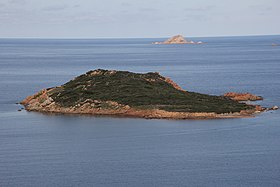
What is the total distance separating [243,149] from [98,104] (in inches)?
1562

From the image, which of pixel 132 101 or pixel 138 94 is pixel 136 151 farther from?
pixel 138 94

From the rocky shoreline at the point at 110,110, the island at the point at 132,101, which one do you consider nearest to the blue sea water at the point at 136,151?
the rocky shoreline at the point at 110,110

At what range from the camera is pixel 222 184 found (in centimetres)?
6022

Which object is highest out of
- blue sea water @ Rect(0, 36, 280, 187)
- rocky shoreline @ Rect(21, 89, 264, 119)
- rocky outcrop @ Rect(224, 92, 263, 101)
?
rocky outcrop @ Rect(224, 92, 263, 101)

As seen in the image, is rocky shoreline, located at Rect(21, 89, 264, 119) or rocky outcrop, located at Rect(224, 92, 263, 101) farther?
rocky outcrop, located at Rect(224, 92, 263, 101)

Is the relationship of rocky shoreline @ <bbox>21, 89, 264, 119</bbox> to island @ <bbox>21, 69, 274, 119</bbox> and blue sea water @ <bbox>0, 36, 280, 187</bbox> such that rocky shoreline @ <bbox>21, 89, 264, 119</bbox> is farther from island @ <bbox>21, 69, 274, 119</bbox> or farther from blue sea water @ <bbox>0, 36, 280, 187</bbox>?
blue sea water @ <bbox>0, 36, 280, 187</bbox>

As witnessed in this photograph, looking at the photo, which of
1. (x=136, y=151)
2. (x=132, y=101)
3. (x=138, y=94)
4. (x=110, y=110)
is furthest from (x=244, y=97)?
(x=136, y=151)

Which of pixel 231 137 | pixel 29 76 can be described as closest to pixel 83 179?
pixel 231 137

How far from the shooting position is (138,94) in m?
112

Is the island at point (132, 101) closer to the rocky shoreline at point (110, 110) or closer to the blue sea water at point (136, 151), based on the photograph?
the rocky shoreline at point (110, 110)

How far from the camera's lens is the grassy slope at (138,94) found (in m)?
106

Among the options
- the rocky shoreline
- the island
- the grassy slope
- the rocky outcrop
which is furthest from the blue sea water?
the grassy slope

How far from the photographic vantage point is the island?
10344 cm

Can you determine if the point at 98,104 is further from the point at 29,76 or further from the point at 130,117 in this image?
the point at 29,76
